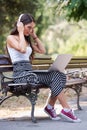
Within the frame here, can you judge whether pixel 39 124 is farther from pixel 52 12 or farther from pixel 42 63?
pixel 52 12

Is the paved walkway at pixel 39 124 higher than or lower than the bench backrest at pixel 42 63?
lower

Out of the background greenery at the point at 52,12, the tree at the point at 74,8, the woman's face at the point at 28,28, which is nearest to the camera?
the woman's face at the point at 28,28

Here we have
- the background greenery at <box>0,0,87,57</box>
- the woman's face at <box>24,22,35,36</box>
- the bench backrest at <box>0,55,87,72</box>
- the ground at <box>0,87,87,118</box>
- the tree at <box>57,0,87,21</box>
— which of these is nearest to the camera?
the woman's face at <box>24,22,35,36</box>

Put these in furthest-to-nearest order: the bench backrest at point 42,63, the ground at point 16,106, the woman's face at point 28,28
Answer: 1. the ground at point 16,106
2. the bench backrest at point 42,63
3. the woman's face at point 28,28

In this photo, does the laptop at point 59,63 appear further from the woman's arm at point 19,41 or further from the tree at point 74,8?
the tree at point 74,8

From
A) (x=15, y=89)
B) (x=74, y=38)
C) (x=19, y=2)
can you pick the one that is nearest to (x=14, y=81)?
(x=15, y=89)

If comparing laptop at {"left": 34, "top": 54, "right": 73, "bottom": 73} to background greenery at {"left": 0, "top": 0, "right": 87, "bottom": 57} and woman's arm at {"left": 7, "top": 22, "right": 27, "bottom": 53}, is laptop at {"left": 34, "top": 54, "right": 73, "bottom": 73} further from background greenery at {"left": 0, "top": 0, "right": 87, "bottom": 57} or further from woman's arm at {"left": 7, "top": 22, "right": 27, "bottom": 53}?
background greenery at {"left": 0, "top": 0, "right": 87, "bottom": 57}

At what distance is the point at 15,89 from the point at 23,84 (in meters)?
0.17

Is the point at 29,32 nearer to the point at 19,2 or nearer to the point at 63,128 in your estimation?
the point at 63,128

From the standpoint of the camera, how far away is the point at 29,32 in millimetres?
8398

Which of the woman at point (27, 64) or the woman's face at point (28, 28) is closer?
the woman at point (27, 64)

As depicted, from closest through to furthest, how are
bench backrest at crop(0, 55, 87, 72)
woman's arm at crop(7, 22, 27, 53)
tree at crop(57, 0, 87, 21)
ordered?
woman's arm at crop(7, 22, 27, 53), bench backrest at crop(0, 55, 87, 72), tree at crop(57, 0, 87, 21)

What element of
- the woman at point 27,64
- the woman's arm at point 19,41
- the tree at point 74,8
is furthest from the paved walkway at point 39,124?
the tree at point 74,8

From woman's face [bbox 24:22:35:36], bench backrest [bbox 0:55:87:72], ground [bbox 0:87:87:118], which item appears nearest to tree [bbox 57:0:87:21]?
bench backrest [bbox 0:55:87:72]
